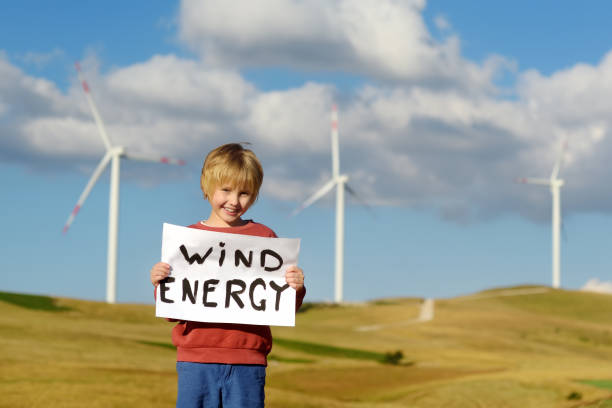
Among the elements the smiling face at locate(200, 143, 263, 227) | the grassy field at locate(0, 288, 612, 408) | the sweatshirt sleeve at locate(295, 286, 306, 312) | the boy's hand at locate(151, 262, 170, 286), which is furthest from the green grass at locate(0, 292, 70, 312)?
the smiling face at locate(200, 143, 263, 227)

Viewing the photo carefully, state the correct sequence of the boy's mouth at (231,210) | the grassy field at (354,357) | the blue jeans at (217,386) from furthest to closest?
the grassy field at (354,357), the boy's mouth at (231,210), the blue jeans at (217,386)

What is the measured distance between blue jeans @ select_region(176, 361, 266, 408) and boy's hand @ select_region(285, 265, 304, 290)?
84 centimetres

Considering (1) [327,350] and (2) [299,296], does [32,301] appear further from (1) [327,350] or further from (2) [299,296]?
(2) [299,296]

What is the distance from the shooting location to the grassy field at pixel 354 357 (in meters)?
18.9

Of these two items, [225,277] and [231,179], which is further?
[225,277]

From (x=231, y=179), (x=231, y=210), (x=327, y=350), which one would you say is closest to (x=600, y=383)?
(x=231, y=210)

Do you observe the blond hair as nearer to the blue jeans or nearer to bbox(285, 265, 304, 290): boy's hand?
bbox(285, 265, 304, 290): boy's hand

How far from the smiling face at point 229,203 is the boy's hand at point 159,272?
0.61 m

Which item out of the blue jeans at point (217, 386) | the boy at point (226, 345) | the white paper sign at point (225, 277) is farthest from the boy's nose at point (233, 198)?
the blue jeans at point (217, 386)

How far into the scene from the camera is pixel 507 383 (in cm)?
2111

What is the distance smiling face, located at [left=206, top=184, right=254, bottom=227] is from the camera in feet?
22.6

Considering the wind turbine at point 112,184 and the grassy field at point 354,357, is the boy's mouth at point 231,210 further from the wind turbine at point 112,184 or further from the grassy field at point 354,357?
the wind turbine at point 112,184

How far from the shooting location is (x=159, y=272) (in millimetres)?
7250

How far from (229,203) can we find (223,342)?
119 cm
